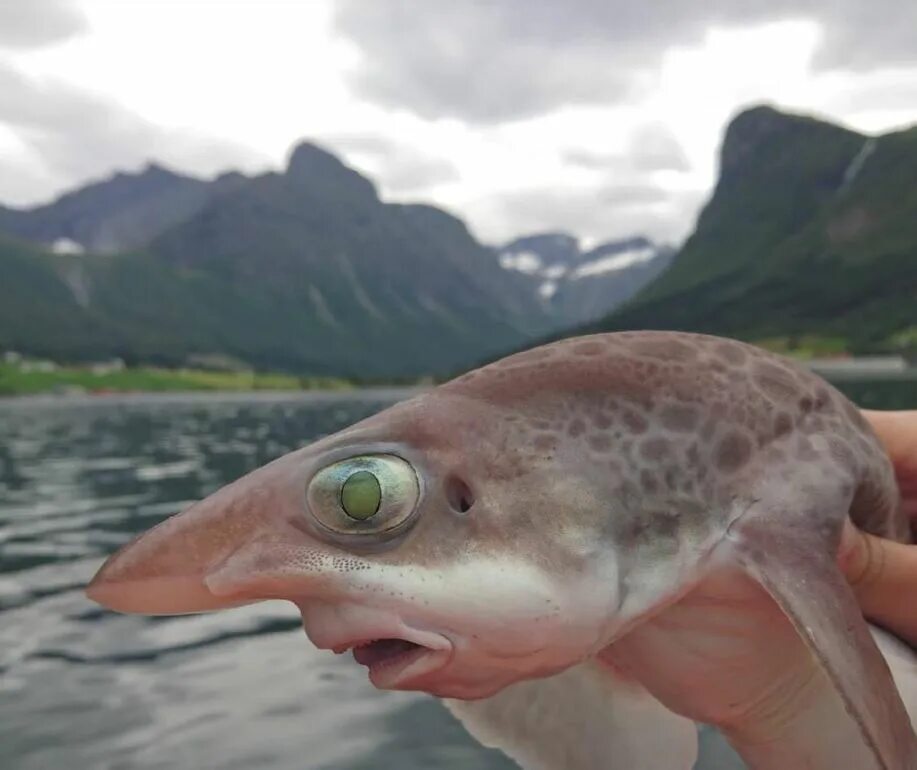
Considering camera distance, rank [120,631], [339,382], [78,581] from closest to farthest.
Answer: [120,631]
[78,581]
[339,382]

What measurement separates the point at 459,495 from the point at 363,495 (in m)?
0.34

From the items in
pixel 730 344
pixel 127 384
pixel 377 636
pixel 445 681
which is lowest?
pixel 445 681

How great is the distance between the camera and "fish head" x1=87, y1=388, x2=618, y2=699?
2.84m

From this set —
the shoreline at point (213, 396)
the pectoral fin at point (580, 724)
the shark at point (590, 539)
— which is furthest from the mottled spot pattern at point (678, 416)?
the shoreline at point (213, 396)

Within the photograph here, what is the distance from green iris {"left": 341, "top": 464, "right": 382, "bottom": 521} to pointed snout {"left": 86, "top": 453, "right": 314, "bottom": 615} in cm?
17

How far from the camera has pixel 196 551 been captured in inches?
114

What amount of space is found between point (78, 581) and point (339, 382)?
590 ft

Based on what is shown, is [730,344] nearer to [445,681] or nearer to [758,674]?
[758,674]

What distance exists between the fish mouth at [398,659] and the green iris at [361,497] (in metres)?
0.42

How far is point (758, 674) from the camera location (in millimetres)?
3885

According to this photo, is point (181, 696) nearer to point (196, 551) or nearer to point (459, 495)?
point (196, 551)

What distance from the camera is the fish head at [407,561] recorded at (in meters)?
2.84

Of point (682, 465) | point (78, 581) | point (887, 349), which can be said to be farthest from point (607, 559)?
point (887, 349)

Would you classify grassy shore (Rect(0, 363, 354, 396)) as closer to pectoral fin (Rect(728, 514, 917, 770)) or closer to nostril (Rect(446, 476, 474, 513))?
nostril (Rect(446, 476, 474, 513))
